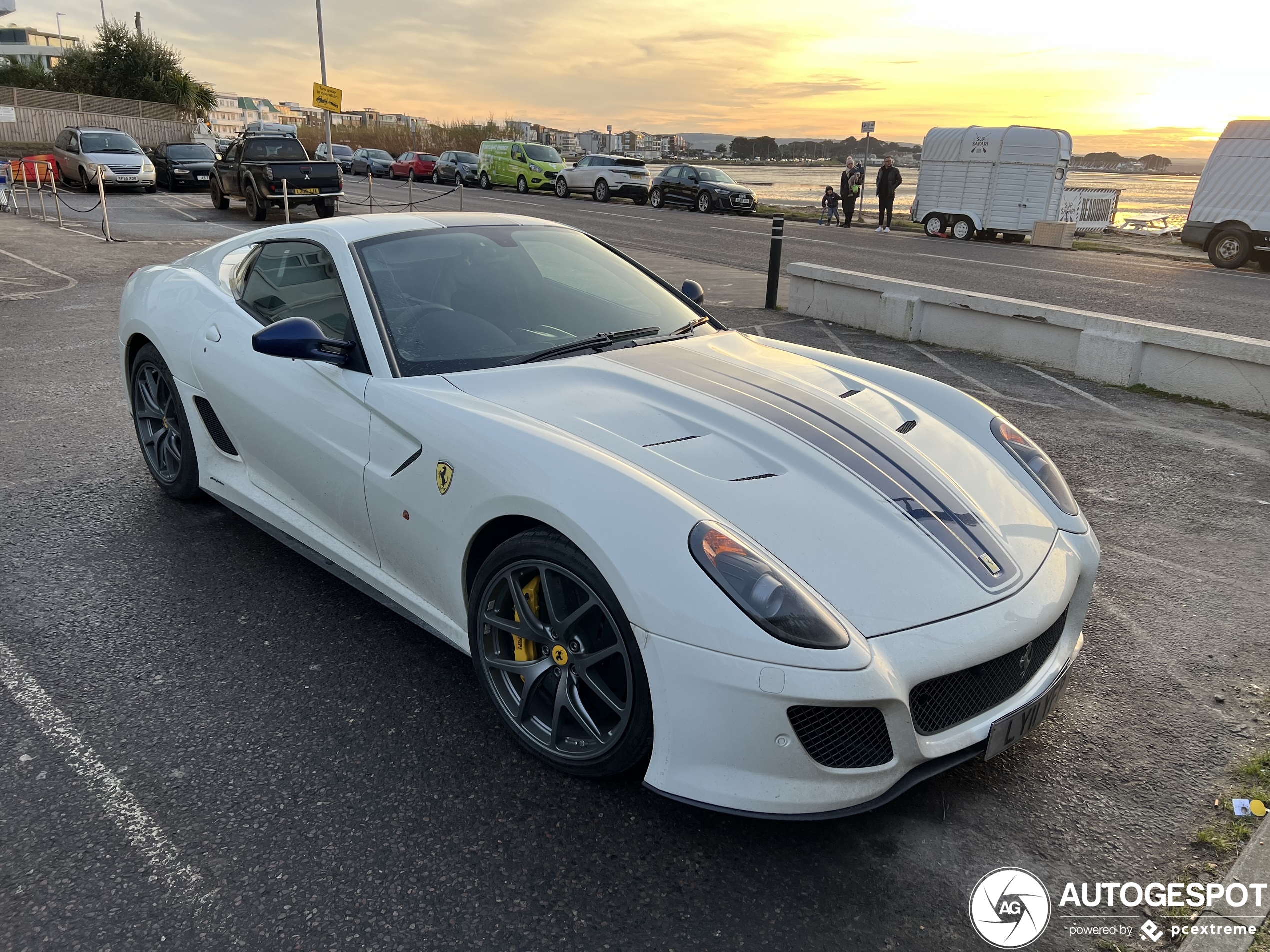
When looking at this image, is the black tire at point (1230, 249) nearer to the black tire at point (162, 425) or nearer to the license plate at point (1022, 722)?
the license plate at point (1022, 722)

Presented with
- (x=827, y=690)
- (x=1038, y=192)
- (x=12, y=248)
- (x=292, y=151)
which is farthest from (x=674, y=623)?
(x=1038, y=192)

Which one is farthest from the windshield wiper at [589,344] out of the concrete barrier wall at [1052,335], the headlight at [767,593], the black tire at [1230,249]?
the black tire at [1230,249]

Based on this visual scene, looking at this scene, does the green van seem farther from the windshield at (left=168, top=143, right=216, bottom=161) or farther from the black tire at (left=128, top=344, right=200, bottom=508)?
the black tire at (left=128, top=344, right=200, bottom=508)

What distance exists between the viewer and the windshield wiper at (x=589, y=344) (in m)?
3.25

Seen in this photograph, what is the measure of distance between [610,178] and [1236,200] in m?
18.3

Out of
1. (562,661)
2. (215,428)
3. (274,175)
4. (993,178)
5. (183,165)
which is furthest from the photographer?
(183,165)

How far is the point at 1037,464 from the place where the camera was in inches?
125

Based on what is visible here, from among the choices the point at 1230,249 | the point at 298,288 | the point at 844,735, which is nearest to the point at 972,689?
the point at 844,735

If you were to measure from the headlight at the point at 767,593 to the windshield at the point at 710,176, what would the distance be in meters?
27.7

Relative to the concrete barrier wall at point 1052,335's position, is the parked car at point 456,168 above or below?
above

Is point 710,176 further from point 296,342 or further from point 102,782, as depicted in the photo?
point 102,782

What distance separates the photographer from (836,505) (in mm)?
2523

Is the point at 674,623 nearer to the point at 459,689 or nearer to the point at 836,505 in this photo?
the point at 836,505

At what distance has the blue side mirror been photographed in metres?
3.09
